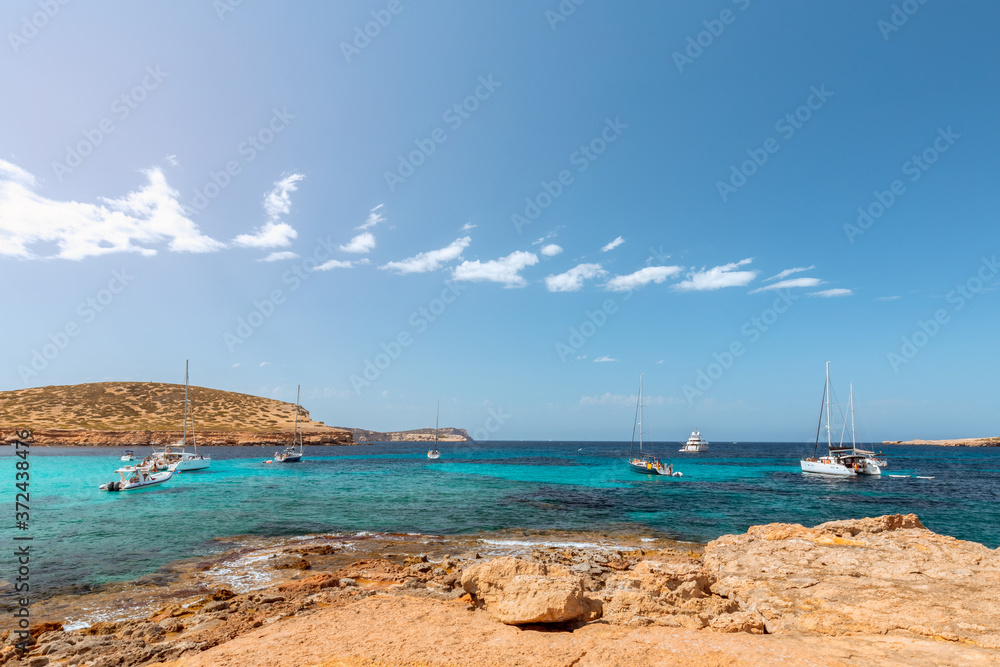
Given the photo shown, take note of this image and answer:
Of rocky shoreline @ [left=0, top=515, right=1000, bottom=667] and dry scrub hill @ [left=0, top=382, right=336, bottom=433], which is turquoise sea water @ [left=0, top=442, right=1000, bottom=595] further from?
dry scrub hill @ [left=0, top=382, right=336, bottom=433]

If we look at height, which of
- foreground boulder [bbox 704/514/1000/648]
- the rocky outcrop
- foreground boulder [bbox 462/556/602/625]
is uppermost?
foreground boulder [bbox 462/556/602/625]

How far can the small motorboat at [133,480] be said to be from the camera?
37688mm

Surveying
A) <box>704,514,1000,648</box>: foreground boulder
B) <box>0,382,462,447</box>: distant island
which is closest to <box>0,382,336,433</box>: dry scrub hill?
<box>0,382,462,447</box>: distant island

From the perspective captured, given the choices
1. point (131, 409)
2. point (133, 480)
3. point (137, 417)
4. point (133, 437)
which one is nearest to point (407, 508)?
point (133, 480)

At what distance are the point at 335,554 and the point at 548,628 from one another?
41.0ft

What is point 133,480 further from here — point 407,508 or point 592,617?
point 592,617

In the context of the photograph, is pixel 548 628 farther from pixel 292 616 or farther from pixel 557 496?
pixel 557 496

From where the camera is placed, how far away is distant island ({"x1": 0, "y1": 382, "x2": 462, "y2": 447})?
96.6 metres

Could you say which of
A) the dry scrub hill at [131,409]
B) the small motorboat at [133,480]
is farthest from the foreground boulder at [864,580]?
the dry scrub hill at [131,409]

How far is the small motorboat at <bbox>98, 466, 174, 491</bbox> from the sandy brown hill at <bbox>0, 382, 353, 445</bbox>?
6850 cm

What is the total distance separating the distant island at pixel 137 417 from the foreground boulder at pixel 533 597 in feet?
372

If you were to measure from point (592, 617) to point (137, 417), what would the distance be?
138 meters

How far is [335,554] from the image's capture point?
701 inches

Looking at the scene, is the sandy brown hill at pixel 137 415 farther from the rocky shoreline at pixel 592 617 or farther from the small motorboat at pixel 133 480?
the rocky shoreline at pixel 592 617
